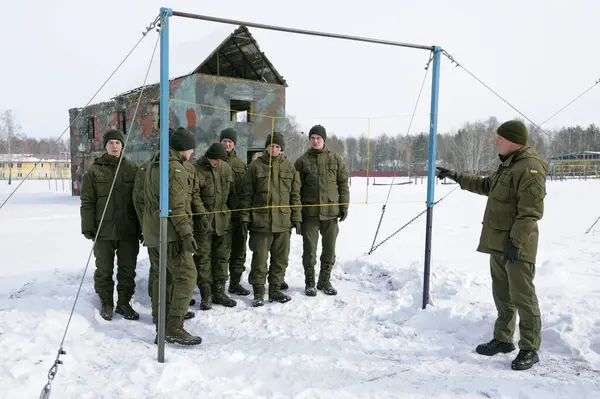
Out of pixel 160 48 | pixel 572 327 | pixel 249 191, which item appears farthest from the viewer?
pixel 249 191

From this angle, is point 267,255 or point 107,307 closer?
point 107,307

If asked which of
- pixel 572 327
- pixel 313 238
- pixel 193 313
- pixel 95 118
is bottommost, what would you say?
pixel 193 313

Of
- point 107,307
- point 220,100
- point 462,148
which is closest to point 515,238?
point 107,307

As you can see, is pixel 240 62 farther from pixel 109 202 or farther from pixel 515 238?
pixel 515 238

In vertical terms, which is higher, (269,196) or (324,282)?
(269,196)

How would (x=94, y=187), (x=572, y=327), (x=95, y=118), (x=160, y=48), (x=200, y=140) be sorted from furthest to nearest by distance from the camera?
(x=95, y=118) → (x=200, y=140) → (x=94, y=187) → (x=572, y=327) → (x=160, y=48)

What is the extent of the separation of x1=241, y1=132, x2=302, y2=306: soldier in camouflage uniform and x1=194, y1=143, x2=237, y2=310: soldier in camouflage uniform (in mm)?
253

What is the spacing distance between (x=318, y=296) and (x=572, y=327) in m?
2.73

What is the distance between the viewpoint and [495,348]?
11.6 ft

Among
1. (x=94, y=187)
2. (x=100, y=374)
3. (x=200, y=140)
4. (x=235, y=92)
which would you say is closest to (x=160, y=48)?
(x=94, y=187)

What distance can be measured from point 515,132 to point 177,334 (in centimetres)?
350

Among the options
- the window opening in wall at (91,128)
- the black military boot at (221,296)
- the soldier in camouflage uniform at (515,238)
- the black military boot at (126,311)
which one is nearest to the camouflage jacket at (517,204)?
the soldier in camouflage uniform at (515,238)

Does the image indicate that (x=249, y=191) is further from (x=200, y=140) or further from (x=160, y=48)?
(x=200, y=140)

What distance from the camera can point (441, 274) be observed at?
546 centimetres
